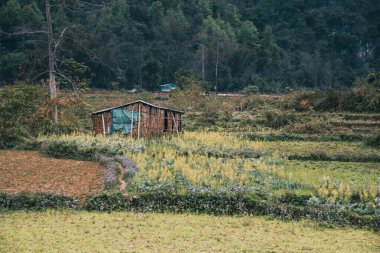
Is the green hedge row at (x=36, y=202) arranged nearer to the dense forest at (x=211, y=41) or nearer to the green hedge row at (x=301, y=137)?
the green hedge row at (x=301, y=137)

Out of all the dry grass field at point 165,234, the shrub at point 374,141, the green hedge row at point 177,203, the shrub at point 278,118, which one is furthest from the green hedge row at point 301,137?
the dry grass field at point 165,234

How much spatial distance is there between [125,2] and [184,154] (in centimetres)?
5301

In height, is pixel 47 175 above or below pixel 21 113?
below

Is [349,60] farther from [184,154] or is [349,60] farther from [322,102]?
[184,154]

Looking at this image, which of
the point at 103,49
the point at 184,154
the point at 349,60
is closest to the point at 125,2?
the point at 103,49

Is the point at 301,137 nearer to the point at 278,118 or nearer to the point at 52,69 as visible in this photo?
the point at 278,118

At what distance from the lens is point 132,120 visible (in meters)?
28.1

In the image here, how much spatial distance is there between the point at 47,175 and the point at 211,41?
51.7 meters

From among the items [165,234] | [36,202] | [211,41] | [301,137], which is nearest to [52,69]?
[301,137]

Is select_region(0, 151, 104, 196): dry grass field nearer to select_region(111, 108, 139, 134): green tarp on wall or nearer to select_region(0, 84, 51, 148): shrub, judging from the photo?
select_region(0, 84, 51, 148): shrub

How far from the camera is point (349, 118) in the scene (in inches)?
1332

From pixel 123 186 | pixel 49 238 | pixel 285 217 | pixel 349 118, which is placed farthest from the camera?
pixel 349 118

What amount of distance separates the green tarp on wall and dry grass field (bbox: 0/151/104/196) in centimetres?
635

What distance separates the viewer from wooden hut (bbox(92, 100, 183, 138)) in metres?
28.0
